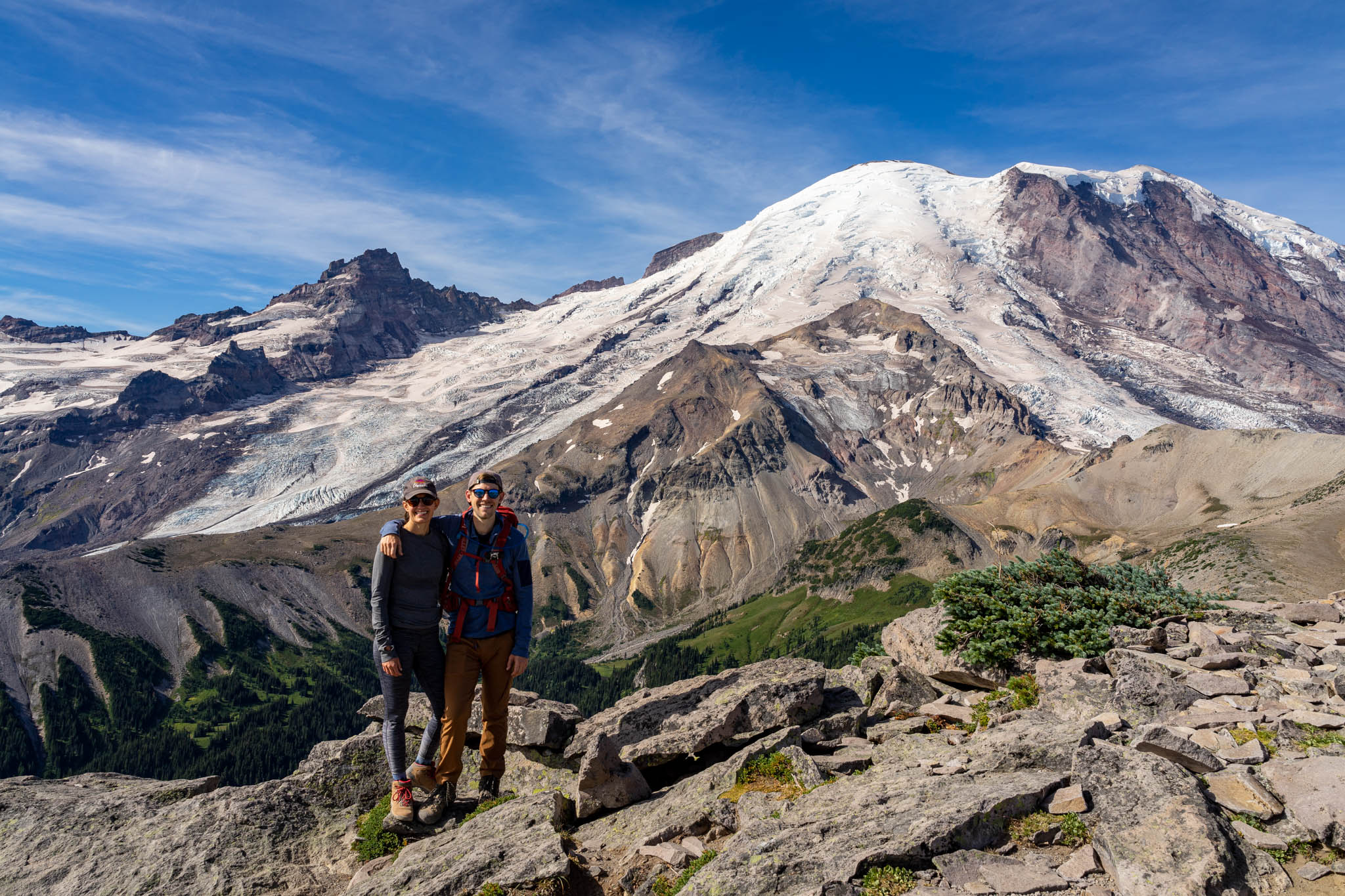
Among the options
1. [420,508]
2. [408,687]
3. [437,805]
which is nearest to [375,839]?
[437,805]

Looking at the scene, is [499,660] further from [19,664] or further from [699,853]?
[19,664]

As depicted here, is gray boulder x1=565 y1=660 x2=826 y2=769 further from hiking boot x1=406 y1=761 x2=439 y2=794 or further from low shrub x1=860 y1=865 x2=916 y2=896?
low shrub x1=860 y1=865 x2=916 y2=896

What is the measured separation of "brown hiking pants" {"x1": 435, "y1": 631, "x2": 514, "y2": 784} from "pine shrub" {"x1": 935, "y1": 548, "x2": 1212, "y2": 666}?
995 cm

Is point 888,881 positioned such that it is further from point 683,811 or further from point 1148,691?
point 1148,691

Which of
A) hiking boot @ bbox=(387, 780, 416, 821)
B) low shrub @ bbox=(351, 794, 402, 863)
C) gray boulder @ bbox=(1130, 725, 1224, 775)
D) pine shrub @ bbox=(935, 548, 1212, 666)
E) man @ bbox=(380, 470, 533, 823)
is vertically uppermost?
man @ bbox=(380, 470, 533, 823)

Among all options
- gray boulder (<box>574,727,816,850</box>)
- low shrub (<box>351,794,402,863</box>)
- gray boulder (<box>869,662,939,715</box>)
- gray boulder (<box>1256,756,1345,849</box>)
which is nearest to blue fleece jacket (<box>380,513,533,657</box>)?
gray boulder (<box>574,727,816,850</box>)

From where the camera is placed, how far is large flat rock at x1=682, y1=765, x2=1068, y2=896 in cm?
839

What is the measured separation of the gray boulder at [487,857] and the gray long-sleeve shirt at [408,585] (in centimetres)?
296

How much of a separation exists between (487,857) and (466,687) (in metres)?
3.25

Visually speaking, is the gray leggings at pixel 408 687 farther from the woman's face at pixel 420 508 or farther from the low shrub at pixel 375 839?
the woman's face at pixel 420 508

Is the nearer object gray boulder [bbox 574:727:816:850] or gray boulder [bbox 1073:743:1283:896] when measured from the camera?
gray boulder [bbox 1073:743:1283:896]

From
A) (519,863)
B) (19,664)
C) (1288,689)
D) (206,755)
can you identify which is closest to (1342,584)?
(1288,689)

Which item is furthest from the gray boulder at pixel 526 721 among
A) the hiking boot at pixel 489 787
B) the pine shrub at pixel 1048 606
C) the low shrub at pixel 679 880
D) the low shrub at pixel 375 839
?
the pine shrub at pixel 1048 606

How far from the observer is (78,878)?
11141 millimetres
